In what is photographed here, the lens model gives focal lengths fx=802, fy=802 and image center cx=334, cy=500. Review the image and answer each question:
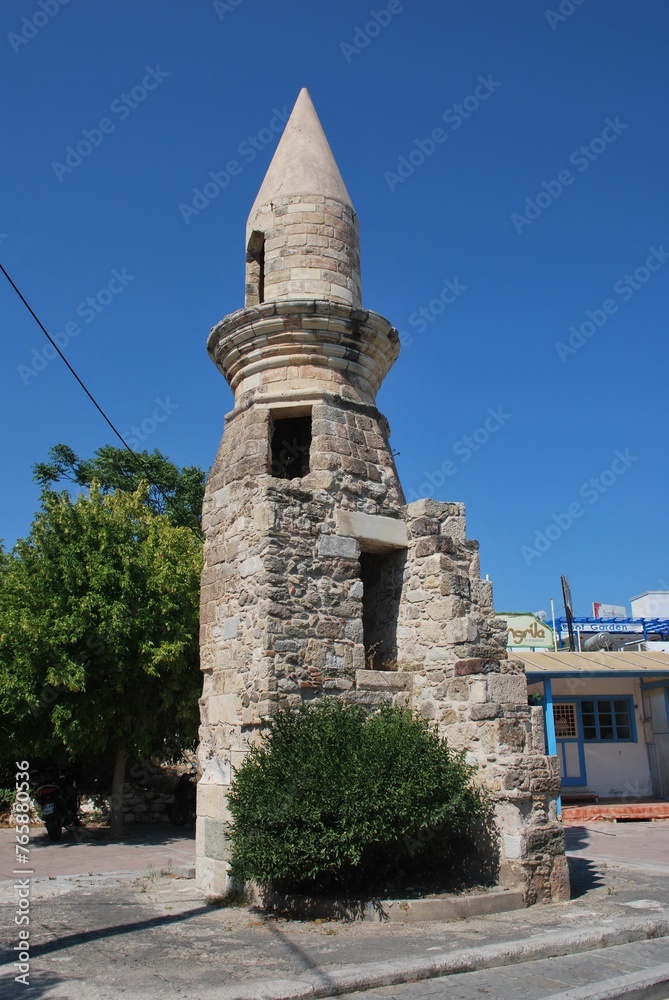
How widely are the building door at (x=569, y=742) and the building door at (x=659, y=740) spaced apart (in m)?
1.76

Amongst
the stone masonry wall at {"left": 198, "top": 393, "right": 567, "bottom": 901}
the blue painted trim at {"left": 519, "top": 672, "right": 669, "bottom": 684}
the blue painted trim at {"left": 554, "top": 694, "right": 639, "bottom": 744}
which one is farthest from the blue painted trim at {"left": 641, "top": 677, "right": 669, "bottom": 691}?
the stone masonry wall at {"left": 198, "top": 393, "right": 567, "bottom": 901}

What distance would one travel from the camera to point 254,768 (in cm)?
670

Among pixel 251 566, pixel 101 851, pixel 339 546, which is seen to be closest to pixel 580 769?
pixel 101 851

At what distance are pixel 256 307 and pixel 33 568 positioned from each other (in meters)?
6.20

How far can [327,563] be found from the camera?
778 centimetres

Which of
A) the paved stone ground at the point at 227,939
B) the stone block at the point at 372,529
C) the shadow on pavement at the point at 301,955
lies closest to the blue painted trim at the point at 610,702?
the paved stone ground at the point at 227,939

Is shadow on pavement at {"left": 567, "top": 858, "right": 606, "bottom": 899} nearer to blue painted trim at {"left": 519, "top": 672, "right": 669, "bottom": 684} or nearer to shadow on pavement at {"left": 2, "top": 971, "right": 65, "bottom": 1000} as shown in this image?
shadow on pavement at {"left": 2, "top": 971, "right": 65, "bottom": 1000}

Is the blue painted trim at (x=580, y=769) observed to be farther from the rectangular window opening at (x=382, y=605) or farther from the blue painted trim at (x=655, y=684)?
the rectangular window opening at (x=382, y=605)

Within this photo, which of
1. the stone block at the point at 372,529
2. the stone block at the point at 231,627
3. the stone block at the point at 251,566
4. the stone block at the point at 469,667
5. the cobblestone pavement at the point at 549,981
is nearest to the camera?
the cobblestone pavement at the point at 549,981

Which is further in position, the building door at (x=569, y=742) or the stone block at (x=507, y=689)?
the building door at (x=569, y=742)

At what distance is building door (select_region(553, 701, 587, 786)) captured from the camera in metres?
17.1

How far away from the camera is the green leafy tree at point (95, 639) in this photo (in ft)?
38.4

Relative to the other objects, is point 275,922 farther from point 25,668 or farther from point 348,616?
point 25,668

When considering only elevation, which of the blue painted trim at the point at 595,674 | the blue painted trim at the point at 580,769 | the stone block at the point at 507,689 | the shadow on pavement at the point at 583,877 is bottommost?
the shadow on pavement at the point at 583,877
